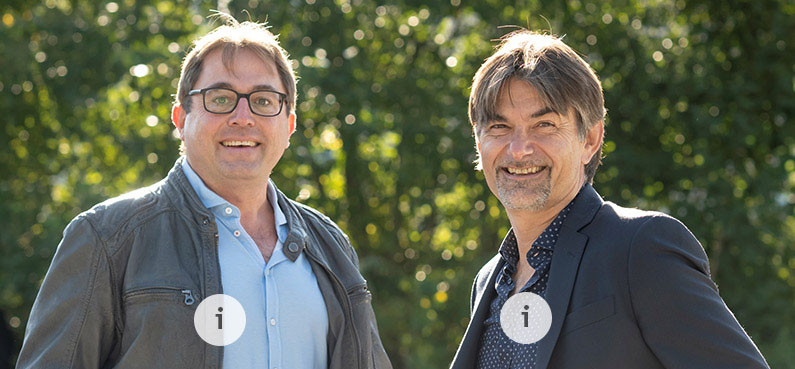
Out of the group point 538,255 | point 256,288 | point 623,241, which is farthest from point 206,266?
point 623,241

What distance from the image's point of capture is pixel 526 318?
2.36 meters

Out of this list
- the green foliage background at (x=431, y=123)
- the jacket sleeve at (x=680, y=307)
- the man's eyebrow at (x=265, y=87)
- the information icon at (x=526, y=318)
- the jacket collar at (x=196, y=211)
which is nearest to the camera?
the jacket sleeve at (x=680, y=307)

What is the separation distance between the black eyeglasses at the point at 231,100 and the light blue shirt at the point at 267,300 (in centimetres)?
23

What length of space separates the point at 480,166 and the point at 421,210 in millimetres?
4874

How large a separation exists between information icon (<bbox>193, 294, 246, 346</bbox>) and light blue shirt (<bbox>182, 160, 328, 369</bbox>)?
0.07 feet

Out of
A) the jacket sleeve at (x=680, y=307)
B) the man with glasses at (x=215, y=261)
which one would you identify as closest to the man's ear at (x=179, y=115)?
the man with glasses at (x=215, y=261)

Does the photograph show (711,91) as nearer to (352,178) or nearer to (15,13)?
(352,178)

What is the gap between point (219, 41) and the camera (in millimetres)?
2781

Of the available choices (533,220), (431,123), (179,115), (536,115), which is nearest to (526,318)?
(533,220)

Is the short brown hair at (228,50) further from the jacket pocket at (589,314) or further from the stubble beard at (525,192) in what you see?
the jacket pocket at (589,314)

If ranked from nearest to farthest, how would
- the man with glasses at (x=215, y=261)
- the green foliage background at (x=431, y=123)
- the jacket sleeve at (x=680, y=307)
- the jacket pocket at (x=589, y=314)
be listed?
the jacket sleeve at (x=680, y=307) < the jacket pocket at (x=589, y=314) < the man with glasses at (x=215, y=261) < the green foliage background at (x=431, y=123)

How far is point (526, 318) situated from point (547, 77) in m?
0.68

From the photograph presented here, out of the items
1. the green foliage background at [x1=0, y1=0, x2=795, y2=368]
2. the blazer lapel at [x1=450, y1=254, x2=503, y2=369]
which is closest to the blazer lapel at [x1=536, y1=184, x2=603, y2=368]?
the blazer lapel at [x1=450, y1=254, x2=503, y2=369]

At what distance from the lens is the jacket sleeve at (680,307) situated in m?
1.98
